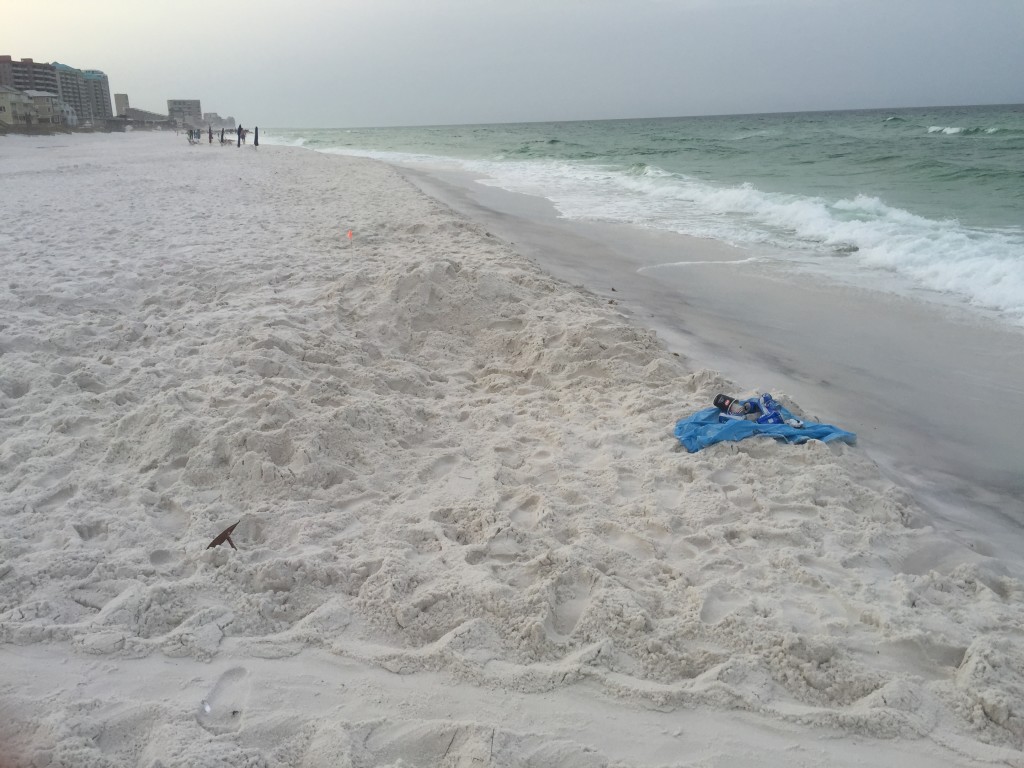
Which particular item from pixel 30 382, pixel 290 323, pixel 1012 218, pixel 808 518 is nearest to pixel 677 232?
pixel 1012 218

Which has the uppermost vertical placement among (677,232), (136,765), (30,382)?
(677,232)

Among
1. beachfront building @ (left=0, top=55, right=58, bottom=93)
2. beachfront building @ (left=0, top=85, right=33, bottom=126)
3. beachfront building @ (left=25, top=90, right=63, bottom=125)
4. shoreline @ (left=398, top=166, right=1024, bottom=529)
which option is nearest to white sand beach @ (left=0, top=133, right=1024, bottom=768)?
shoreline @ (left=398, top=166, right=1024, bottom=529)

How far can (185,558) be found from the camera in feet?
8.21

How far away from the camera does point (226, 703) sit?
1865mm

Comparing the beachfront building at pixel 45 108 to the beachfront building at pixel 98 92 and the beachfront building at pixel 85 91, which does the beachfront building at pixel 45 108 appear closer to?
the beachfront building at pixel 85 91

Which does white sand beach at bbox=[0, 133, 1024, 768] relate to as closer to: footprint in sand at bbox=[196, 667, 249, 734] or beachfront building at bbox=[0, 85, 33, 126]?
footprint in sand at bbox=[196, 667, 249, 734]

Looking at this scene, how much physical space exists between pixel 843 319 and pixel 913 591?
13.5 ft

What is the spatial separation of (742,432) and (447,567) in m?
1.80

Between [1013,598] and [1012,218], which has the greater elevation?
[1012,218]

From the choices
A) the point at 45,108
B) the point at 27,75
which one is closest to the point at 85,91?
the point at 27,75

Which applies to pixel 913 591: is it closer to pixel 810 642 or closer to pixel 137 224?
pixel 810 642

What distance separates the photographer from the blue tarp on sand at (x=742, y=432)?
11.2ft

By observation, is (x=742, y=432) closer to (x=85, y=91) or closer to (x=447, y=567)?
(x=447, y=567)

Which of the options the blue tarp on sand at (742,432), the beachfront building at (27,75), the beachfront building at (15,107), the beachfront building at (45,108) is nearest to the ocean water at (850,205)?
the blue tarp on sand at (742,432)
